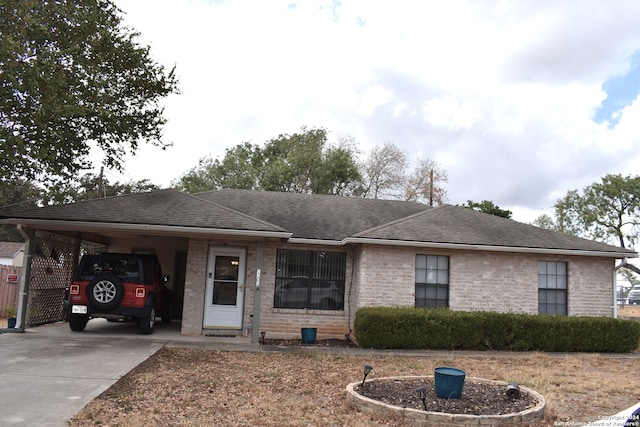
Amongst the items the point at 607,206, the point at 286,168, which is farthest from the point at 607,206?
the point at 286,168

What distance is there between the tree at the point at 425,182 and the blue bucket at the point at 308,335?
2466 centimetres

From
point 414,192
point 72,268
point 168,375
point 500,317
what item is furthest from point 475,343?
point 414,192

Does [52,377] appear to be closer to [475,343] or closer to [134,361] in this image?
[134,361]

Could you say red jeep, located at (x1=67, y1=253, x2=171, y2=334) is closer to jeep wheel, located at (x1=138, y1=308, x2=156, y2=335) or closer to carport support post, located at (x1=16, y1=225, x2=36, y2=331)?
jeep wheel, located at (x1=138, y1=308, x2=156, y2=335)

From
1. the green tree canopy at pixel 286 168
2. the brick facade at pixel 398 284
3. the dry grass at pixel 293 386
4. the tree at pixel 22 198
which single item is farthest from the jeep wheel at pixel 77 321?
the tree at pixel 22 198

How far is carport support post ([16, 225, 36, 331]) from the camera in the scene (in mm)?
11758

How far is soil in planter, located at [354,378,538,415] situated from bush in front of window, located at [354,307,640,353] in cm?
417

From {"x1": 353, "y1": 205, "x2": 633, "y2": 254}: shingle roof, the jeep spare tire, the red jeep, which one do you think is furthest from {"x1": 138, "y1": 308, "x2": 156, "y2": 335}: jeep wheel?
{"x1": 353, "y1": 205, "x2": 633, "y2": 254}: shingle roof

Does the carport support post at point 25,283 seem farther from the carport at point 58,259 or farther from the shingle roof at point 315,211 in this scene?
the shingle roof at point 315,211

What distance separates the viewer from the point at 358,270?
1316cm

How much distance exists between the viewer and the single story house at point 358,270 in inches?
504

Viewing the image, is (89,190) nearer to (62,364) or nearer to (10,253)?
(10,253)

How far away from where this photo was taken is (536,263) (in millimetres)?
13773

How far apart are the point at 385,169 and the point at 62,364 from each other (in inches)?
1209
